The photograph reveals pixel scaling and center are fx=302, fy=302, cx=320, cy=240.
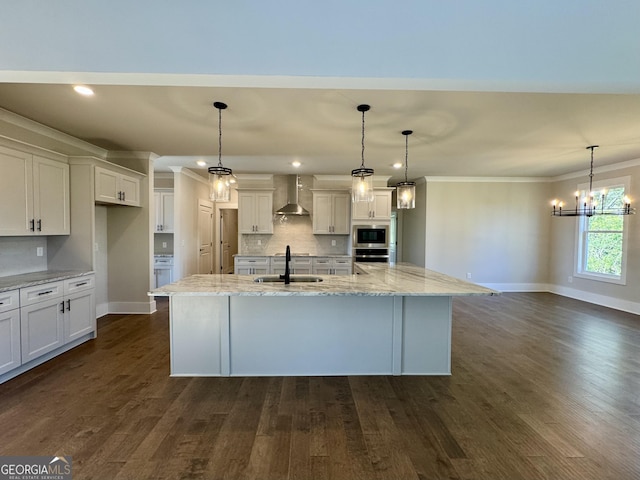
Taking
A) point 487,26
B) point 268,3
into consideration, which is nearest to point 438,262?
point 487,26

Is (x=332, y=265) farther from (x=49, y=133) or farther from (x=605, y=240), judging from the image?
(x=605, y=240)

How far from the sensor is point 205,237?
746 centimetres

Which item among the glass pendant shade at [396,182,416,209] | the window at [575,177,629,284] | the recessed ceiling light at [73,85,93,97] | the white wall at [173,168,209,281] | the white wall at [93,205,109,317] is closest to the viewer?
the recessed ceiling light at [73,85,93,97]

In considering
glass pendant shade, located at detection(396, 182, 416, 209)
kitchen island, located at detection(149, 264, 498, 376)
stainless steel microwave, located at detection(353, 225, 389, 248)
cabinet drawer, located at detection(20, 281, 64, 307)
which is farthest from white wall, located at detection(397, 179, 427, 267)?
cabinet drawer, located at detection(20, 281, 64, 307)

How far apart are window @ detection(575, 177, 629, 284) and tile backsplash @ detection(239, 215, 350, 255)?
484 cm

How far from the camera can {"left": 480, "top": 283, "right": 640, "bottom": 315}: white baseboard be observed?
5.25 meters

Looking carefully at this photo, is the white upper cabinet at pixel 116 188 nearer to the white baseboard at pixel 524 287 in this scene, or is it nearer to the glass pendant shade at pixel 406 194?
the glass pendant shade at pixel 406 194

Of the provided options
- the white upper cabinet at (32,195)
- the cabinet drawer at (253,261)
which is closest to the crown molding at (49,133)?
the white upper cabinet at (32,195)

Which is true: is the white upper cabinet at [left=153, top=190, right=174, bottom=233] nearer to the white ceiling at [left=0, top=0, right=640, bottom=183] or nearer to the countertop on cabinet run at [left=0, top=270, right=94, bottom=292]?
the countertop on cabinet run at [left=0, top=270, right=94, bottom=292]

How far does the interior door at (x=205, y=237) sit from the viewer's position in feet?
23.4

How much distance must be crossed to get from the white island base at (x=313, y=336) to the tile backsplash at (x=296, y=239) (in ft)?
12.9

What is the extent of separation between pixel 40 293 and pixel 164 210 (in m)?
3.73

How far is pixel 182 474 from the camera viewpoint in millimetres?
1698

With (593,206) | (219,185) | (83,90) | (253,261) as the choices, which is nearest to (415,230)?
(593,206)
